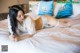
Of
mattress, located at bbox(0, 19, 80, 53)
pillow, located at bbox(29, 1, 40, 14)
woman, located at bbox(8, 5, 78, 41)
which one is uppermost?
pillow, located at bbox(29, 1, 40, 14)

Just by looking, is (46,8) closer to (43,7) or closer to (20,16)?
(43,7)

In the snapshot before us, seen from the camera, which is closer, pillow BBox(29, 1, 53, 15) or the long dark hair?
the long dark hair

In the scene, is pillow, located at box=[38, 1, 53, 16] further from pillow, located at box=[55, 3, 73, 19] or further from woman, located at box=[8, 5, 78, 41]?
woman, located at box=[8, 5, 78, 41]

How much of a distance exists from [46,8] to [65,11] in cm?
44

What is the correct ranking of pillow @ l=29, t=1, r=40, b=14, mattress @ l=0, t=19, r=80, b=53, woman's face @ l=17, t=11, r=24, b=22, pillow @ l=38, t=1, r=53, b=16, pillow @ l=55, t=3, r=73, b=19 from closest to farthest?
mattress @ l=0, t=19, r=80, b=53
woman's face @ l=17, t=11, r=24, b=22
pillow @ l=55, t=3, r=73, b=19
pillow @ l=38, t=1, r=53, b=16
pillow @ l=29, t=1, r=40, b=14

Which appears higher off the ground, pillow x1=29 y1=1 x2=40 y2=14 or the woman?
pillow x1=29 y1=1 x2=40 y2=14

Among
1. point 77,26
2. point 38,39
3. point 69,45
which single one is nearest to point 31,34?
point 38,39

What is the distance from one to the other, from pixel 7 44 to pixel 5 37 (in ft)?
0.40

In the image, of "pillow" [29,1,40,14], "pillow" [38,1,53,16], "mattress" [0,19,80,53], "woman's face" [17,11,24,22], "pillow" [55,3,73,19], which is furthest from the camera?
"pillow" [29,1,40,14]

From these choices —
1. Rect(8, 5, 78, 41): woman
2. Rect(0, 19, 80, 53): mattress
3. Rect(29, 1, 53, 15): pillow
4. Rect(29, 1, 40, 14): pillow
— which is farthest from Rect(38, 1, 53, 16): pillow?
Rect(0, 19, 80, 53): mattress

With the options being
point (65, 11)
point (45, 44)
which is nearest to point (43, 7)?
point (65, 11)

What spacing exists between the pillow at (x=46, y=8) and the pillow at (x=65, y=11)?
0.68ft

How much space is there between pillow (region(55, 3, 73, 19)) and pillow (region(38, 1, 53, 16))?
0.68 ft

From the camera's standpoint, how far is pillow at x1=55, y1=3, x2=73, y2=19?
2.89 m
